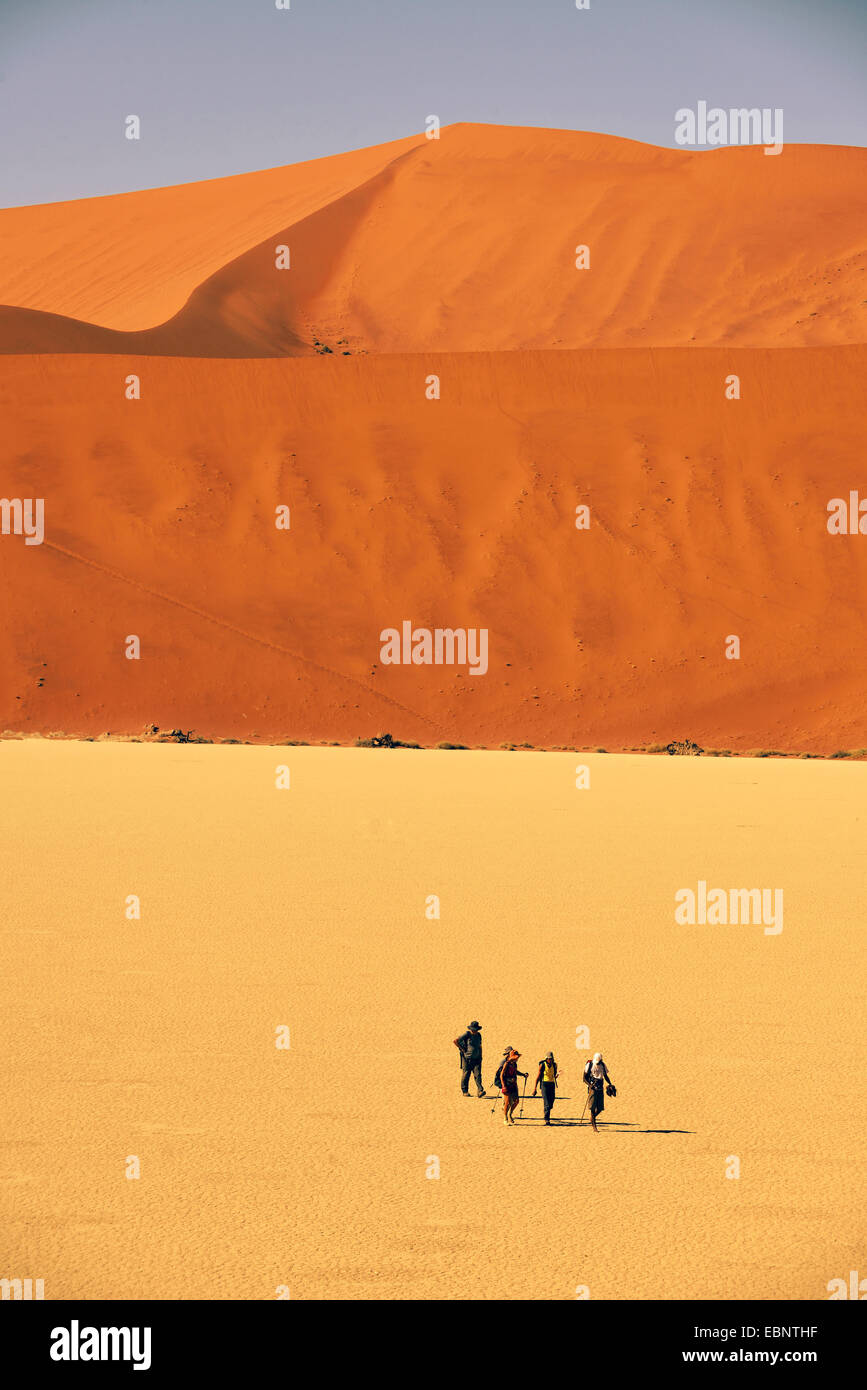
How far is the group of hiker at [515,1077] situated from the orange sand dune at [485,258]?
67.6 metres

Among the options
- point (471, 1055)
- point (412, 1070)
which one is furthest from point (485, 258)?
point (471, 1055)

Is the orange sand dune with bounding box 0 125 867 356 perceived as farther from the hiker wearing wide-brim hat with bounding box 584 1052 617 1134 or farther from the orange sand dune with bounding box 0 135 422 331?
the hiker wearing wide-brim hat with bounding box 584 1052 617 1134

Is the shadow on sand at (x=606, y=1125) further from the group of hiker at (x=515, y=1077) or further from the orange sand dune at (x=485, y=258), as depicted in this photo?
the orange sand dune at (x=485, y=258)

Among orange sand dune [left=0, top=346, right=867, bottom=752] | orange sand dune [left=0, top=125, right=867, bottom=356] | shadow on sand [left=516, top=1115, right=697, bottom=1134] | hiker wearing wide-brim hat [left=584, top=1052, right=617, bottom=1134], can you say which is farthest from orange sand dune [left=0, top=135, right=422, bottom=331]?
hiker wearing wide-brim hat [left=584, top=1052, right=617, bottom=1134]

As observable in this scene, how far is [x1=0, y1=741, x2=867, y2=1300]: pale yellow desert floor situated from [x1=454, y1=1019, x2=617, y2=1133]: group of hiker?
0.14 m

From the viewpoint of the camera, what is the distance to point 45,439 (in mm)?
57406

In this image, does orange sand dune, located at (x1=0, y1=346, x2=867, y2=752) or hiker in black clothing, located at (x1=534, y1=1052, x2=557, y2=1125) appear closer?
hiker in black clothing, located at (x1=534, y1=1052, x2=557, y2=1125)

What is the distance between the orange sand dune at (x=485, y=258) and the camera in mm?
84875

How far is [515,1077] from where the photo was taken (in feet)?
25.4

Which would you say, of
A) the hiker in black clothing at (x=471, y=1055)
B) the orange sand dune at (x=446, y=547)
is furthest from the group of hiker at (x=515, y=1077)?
the orange sand dune at (x=446, y=547)

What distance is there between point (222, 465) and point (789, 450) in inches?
855

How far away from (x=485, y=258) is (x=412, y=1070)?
300ft

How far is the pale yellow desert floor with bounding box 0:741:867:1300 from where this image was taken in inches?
236

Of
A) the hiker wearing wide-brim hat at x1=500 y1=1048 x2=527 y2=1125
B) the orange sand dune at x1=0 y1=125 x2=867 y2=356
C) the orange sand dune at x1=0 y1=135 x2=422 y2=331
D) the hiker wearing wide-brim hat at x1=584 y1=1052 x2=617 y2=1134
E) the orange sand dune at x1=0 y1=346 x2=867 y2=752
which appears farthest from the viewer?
the orange sand dune at x1=0 y1=135 x2=422 y2=331
